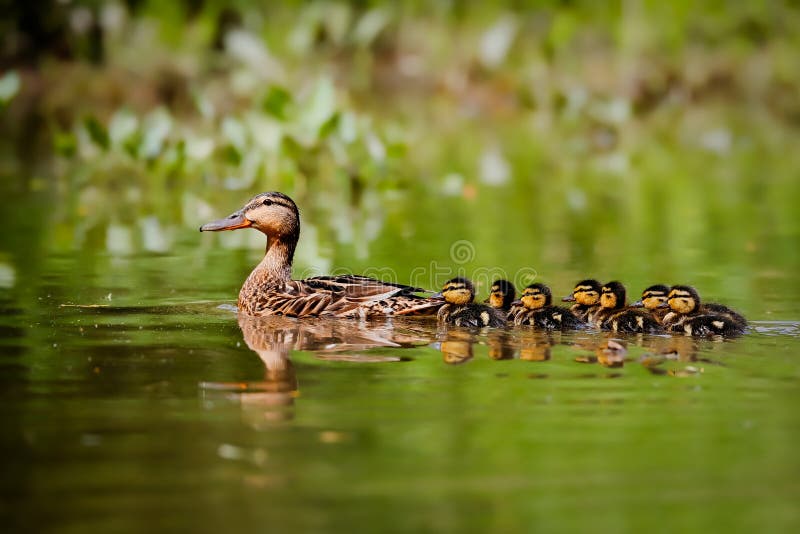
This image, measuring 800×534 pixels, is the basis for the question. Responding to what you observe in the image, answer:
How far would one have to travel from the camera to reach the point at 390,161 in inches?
495

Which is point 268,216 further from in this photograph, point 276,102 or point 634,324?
point 276,102

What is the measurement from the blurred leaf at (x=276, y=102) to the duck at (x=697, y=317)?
19.4 ft

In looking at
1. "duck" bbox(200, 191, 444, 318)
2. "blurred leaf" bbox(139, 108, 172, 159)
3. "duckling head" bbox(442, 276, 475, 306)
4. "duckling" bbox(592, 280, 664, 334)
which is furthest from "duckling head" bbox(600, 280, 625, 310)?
"blurred leaf" bbox(139, 108, 172, 159)

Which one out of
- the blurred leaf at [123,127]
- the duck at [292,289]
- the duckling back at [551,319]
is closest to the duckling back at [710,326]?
the duckling back at [551,319]

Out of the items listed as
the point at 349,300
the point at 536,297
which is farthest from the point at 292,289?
the point at 536,297

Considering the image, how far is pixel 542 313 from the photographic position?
6.52 metres

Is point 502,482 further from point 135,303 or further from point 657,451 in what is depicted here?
point 135,303

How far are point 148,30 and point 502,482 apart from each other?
16.6 m

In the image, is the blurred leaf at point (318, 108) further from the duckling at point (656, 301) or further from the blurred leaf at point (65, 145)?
the duckling at point (656, 301)

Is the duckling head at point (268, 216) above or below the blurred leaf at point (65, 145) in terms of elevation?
below

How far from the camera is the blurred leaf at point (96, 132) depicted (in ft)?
39.9

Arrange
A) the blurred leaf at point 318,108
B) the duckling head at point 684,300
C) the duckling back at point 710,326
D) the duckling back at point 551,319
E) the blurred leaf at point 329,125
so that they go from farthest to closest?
the blurred leaf at point 318,108 → the blurred leaf at point 329,125 → the duckling back at point 551,319 → the duckling head at point 684,300 → the duckling back at point 710,326

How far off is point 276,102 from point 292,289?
4824 mm

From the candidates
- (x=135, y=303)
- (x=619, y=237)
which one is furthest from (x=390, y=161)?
(x=135, y=303)
